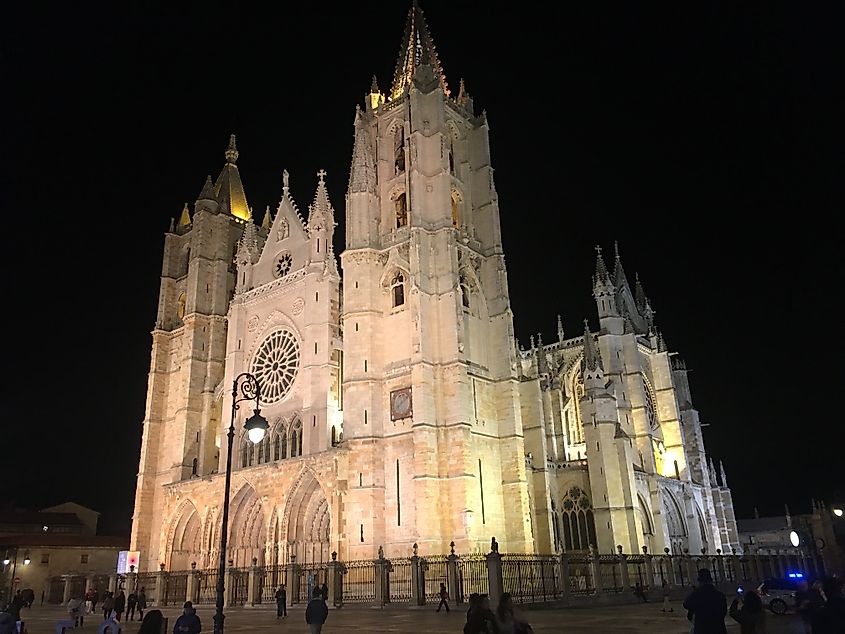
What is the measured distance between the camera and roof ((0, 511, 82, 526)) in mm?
55906

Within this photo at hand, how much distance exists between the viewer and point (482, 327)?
112 ft

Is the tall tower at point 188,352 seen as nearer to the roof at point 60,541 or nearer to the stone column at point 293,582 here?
the roof at point 60,541

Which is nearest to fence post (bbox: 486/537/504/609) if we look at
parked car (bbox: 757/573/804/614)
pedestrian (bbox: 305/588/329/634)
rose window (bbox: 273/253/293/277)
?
parked car (bbox: 757/573/804/614)

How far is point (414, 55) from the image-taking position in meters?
39.7

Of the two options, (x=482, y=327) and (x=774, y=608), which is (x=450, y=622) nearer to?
(x=774, y=608)

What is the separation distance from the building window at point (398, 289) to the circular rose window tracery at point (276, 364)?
6.78 metres

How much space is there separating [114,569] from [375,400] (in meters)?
28.2

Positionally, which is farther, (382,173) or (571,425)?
(571,425)

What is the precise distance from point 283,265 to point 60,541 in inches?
1008

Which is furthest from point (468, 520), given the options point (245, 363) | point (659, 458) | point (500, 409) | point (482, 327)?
point (659, 458)

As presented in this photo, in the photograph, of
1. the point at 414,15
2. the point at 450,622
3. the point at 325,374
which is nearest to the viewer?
the point at 450,622

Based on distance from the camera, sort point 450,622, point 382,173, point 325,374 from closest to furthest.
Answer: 1. point 450,622
2. point 325,374
3. point 382,173

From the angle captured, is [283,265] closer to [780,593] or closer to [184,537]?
[184,537]

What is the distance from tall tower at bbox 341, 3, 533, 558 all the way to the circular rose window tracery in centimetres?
554
